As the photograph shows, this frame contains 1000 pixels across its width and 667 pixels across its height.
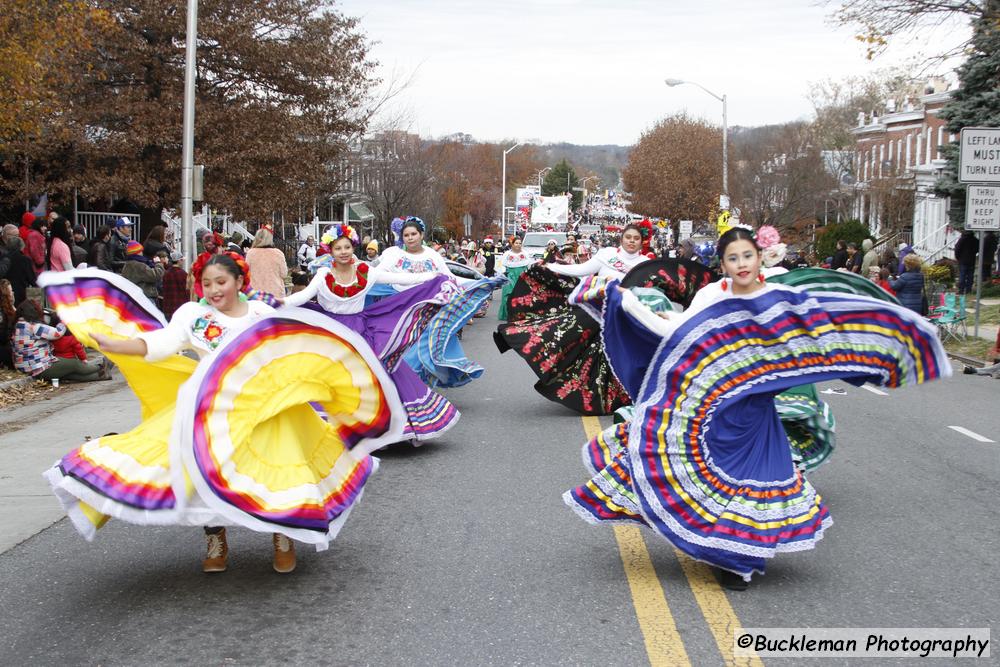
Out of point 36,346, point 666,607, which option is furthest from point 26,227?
point 666,607

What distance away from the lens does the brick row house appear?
45.9m

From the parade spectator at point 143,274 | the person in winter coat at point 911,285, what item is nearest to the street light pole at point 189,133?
the parade spectator at point 143,274

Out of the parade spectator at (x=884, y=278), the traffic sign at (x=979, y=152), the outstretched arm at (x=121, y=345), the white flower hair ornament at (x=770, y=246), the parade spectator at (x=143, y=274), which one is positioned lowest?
the parade spectator at (x=884, y=278)

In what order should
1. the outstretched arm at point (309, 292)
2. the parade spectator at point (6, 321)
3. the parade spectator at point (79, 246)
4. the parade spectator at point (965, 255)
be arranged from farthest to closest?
the parade spectator at point (965, 255) < the parade spectator at point (79, 246) < the parade spectator at point (6, 321) < the outstretched arm at point (309, 292)

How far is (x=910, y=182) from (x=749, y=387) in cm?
4454

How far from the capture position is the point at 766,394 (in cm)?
562

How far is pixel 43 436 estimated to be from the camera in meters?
10.4

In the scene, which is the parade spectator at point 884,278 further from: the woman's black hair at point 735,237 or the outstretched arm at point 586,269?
the woman's black hair at point 735,237

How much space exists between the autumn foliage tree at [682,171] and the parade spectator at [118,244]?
46.2 m

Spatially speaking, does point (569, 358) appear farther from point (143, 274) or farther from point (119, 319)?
point (143, 274)

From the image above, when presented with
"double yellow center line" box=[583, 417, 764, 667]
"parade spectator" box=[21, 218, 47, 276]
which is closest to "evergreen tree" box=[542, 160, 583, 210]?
"parade spectator" box=[21, 218, 47, 276]

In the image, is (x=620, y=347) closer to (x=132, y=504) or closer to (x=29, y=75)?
(x=132, y=504)

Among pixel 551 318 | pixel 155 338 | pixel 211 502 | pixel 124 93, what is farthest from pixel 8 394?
pixel 124 93

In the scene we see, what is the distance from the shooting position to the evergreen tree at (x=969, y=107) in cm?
2853
